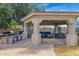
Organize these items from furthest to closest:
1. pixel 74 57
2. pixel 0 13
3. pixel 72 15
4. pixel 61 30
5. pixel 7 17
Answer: pixel 61 30, pixel 7 17, pixel 0 13, pixel 72 15, pixel 74 57

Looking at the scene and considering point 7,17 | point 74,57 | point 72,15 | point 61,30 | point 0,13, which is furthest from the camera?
point 61,30

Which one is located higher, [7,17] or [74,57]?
[7,17]

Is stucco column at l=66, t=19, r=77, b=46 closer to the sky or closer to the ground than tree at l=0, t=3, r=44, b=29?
closer to the ground

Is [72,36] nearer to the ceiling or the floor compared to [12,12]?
nearer to the floor

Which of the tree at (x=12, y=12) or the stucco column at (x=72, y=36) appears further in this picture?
the tree at (x=12, y=12)

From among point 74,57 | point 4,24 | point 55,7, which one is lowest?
point 74,57

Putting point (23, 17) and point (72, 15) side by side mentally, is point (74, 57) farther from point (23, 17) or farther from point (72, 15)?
point (23, 17)

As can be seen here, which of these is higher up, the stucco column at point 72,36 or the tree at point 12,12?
the tree at point 12,12

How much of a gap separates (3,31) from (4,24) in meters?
0.84

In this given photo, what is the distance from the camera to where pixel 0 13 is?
12812 mm

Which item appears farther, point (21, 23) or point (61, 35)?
point (21, 23)

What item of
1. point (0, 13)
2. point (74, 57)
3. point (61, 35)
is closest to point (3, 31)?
point (0, 13)

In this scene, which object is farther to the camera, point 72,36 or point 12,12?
point 12,12

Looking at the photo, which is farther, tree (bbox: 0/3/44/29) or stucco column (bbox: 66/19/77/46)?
tree (bbox: 0/3/44/29)
